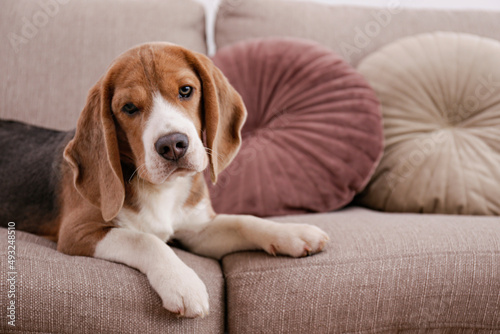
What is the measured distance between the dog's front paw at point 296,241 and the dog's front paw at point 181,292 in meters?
0.35

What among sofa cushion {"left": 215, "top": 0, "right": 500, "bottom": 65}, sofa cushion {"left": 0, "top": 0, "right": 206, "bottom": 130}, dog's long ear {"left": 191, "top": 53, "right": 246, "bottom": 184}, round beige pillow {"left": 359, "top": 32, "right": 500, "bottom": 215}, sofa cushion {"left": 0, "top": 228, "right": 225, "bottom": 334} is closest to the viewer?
sofa cushion {"left": 0, "top": 228, "right": 225, "bottom": 334}

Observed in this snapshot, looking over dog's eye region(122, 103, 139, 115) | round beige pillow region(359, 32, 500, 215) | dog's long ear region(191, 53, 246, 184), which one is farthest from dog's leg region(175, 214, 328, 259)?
round beige pillow region(359, 32, 500, 215)

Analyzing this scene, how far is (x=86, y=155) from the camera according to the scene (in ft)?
5.32

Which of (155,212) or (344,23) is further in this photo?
(344,23)

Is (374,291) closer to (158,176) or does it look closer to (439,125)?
(158,176)

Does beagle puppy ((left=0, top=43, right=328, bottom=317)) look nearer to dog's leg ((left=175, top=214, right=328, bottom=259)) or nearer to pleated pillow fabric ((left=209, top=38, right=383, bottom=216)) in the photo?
dog's leg ((left=175, top=214, right=328, bottom=259))

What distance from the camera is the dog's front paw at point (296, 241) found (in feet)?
5.18

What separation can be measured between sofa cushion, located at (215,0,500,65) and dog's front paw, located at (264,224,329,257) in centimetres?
153

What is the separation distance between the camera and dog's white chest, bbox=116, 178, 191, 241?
5.62 feet

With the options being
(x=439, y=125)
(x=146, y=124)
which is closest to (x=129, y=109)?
(x=146, y=124)

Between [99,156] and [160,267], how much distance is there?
0.47 metres

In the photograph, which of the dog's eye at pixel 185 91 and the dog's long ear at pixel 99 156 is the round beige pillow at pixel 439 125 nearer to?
the dog's eye at pixel 185 91

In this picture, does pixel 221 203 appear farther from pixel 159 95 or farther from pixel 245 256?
pixel 159 95

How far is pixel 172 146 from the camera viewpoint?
144cm
